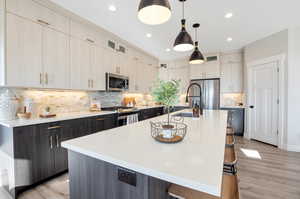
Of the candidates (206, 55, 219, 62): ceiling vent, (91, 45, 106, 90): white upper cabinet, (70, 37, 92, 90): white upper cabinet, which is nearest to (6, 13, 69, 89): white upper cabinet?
(70, 37, 92, 90): white upper cabinet

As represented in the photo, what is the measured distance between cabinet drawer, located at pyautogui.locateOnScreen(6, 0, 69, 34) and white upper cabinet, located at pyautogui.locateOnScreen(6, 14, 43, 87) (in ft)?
0.30

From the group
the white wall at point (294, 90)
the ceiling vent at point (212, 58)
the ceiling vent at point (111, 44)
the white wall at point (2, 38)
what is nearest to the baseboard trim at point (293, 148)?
the white wall at point (294, 90)

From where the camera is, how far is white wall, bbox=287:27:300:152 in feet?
10.3

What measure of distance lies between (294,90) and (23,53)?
5297 mm

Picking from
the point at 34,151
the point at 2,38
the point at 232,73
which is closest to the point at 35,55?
the point at 2,38

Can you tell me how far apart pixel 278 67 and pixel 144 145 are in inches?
162

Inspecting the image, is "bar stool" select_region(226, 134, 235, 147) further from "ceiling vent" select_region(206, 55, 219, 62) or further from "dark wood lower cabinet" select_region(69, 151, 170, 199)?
"ceiling vent" select_region(206, 55, 219, 62)

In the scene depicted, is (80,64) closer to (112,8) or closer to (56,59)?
(56,59)

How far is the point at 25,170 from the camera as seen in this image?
183cm

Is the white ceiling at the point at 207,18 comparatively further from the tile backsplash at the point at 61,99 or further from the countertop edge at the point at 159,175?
the countertop edge at the point at 159,175

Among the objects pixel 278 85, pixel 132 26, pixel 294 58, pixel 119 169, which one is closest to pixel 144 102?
pixel 132 26

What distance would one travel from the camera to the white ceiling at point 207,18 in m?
2.31

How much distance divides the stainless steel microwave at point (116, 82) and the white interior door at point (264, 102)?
143 inches

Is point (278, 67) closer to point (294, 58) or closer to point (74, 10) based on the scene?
point (294, 58)
